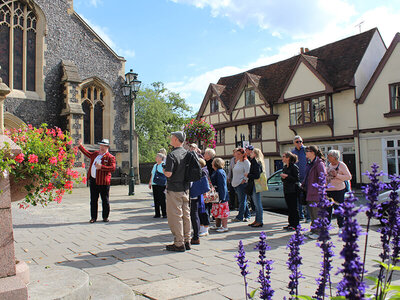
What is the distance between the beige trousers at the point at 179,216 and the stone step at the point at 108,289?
1.59 metres

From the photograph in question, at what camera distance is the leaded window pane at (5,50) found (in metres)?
18.2

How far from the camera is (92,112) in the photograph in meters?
21.8

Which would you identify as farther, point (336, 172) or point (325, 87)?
point (325, 87)

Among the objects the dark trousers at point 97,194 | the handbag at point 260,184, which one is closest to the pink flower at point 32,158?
the dark trousers at point 97,194

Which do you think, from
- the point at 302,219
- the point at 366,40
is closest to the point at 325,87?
the point at 366,40

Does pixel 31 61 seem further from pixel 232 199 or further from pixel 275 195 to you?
pixel 275 195

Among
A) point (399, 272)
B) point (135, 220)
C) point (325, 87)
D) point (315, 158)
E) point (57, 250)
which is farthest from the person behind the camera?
point (325, 87)

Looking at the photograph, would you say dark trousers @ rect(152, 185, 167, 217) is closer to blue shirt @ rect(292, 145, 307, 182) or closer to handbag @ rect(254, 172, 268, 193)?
handbag @ rect(254, 172, 268, 193)

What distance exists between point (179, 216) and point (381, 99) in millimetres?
18893

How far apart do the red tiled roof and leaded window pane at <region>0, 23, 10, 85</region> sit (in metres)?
17.3

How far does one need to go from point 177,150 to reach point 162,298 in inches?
105

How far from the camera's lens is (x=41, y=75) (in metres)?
19.4

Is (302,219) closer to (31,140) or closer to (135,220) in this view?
(135,220)

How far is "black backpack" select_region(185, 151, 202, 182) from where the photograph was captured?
17.9ft
